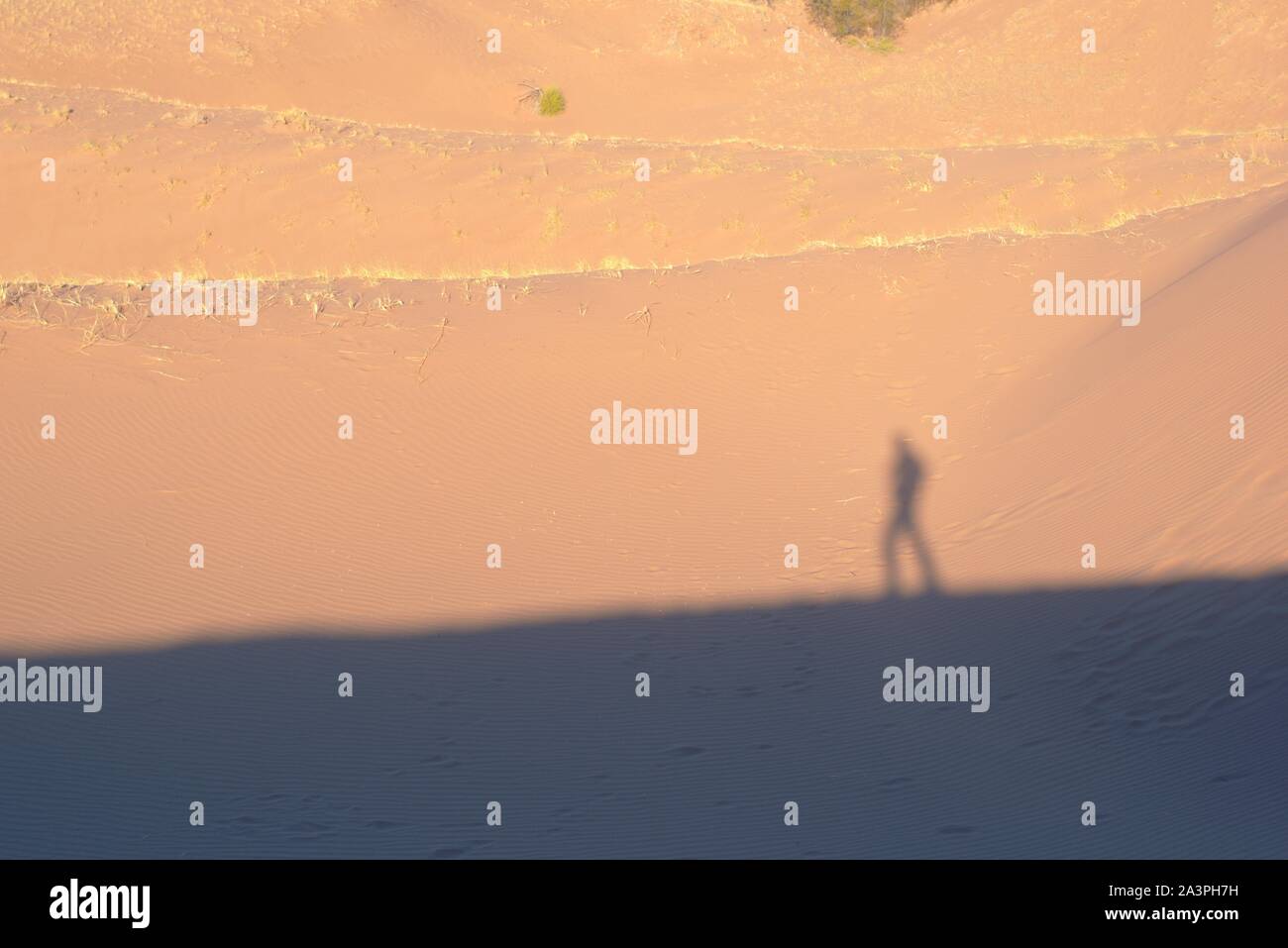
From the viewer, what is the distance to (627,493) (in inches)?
356

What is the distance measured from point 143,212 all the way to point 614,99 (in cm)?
1638

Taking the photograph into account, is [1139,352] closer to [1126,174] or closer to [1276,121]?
[1126,174]

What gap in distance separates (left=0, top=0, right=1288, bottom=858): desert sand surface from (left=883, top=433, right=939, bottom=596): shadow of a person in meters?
0.09

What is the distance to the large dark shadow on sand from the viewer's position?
523 centimetres

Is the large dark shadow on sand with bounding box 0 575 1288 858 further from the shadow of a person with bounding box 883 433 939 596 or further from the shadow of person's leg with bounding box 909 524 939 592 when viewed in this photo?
the shadow of a person with bounding box 883 433 939 596

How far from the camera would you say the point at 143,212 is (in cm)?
1547

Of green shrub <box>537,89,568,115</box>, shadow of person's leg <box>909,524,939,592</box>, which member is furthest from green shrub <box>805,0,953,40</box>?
shadow of person's leg <box>909,524,939,592</box>

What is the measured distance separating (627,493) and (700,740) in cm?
322

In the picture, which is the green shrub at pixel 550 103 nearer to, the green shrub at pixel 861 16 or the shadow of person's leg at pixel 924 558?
the green shrub at pixel 861 16

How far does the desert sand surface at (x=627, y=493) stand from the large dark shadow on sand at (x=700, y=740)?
0.09 ft

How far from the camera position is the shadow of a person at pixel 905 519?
793cm

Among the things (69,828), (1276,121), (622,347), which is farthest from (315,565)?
(1276,121)

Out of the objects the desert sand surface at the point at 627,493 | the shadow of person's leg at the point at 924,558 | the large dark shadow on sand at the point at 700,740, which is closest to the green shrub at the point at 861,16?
the desert sand surface at the point at 627,493

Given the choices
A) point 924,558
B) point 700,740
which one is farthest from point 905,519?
point 700,740
